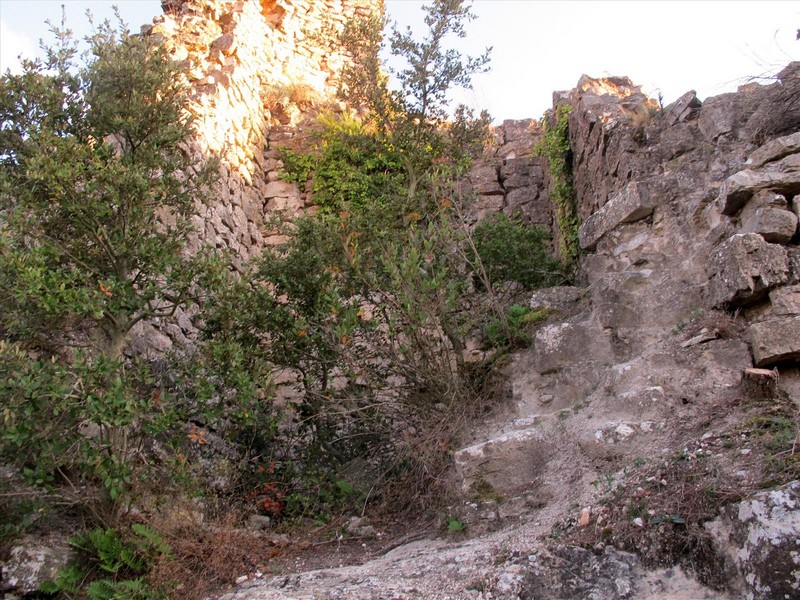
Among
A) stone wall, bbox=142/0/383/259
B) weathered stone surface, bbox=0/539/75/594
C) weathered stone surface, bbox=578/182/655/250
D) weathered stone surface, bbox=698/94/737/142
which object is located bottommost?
weathered stone surface, bbox=0/539/75/594

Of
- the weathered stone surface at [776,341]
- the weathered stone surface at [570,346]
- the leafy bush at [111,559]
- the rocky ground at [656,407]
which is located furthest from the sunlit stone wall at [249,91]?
the weathered stone surface at [776,341]

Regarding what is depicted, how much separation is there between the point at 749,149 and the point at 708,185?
0.47 metres

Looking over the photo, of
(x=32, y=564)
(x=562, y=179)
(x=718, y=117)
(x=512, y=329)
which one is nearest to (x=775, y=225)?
(x=718, y=117)

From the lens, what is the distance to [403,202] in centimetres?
832

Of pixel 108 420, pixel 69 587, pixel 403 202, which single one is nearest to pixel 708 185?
pixel 403 202

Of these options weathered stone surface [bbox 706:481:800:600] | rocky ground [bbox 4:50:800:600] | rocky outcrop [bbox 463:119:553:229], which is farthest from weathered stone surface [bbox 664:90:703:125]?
weathered stone surface [bbox 706:481:800:600]

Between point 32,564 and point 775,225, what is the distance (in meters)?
5.50

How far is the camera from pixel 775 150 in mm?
5844

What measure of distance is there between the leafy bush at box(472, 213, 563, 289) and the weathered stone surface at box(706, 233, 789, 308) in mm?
2983

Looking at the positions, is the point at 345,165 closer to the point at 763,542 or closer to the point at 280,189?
the point at 280,189

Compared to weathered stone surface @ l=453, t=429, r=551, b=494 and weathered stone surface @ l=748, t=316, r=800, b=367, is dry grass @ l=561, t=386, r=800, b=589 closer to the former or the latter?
weathered stone surface @ l=748, t=316, r=800, b=367

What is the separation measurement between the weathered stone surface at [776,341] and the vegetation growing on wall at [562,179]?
11.8 feet

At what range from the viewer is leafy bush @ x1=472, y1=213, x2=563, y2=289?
8195 millimetres

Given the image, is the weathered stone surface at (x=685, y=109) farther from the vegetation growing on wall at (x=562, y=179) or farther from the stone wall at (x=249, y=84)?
the stone wall at (x=249, y=84)
